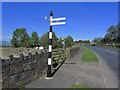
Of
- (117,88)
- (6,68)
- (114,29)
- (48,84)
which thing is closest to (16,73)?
(6,68)

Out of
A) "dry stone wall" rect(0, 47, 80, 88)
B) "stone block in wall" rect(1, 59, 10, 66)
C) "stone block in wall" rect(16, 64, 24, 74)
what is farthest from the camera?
"stone block in wall" rect(16, 64, 24, 74)

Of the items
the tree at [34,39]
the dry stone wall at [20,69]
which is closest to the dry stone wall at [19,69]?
the dry stone wall at [20,69]

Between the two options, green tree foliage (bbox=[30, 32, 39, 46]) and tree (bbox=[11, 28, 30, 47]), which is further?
green tree foliage (bbox=[30, 32, 39, 46])

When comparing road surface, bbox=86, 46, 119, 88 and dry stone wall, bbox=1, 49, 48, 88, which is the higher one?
dry stone wall, bbox=1, 49, 48, 88

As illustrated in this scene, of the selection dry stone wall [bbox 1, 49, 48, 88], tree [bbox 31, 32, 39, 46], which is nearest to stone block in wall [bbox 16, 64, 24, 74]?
dry stone wall [bbox 1, 49, 48, 88]

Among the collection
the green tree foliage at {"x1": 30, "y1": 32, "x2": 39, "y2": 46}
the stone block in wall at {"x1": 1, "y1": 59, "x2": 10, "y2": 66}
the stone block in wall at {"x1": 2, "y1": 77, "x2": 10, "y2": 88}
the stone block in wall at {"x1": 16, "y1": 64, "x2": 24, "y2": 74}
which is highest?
the green tree foliage at {"x1": 30, "y1": 32, "x2": 39, "y2": 46}

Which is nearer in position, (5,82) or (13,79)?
(5,82)

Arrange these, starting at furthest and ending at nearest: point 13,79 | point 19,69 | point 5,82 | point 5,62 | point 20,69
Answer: point 20,69
point 19,69
point 13,79
point 5,82
point 5,62

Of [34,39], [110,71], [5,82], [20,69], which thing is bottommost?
[110,71]

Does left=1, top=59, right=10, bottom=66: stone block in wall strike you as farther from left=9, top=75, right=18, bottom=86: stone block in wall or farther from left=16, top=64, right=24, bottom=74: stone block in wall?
left=16, top=64, right=24, bottom=74: stone block in wall

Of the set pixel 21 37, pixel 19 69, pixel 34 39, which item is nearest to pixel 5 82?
pixel 19 69

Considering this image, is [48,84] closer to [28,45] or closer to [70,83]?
[70,83]

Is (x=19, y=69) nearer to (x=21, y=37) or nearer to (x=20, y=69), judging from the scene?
(x=20, y=69)

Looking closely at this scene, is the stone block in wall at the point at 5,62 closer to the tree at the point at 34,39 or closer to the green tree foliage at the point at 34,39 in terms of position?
the green tree foliage at the point at 34,39
